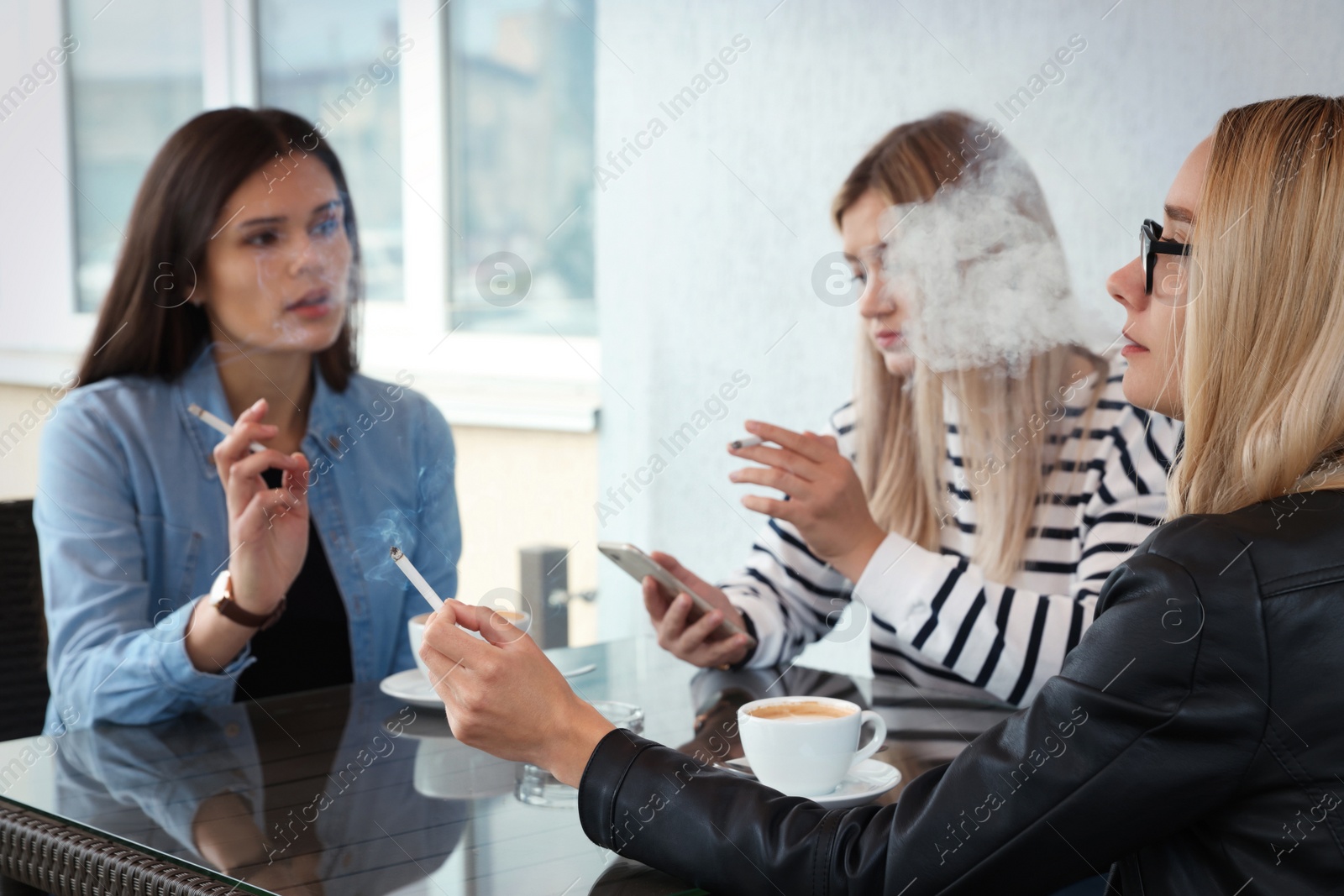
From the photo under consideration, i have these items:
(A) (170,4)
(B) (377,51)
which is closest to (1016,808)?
(B) (377,51)

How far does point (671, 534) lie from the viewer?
2.77 m

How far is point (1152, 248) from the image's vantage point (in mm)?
899

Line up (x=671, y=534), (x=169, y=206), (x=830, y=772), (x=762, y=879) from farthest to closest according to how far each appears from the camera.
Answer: (x=671, y=534) → (x=169, y=206) → (x=830, y=772) → (x=762, y=879)

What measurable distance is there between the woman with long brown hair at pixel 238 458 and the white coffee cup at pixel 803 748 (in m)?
0.66

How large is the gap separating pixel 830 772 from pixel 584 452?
197cm

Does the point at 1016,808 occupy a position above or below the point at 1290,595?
below

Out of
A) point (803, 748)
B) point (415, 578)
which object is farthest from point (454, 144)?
point (803, 748)

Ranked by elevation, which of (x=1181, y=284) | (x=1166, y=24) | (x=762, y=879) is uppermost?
(x=1166, y=24)

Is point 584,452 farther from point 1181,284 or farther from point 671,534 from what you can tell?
point 1181,284

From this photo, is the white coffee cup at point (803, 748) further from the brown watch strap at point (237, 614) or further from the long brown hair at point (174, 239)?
the long brown hair at point (174, 239)

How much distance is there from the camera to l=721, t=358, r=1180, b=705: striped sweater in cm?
141

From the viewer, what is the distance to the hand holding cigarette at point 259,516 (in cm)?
138

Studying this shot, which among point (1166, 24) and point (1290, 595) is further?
point (1166, 24)

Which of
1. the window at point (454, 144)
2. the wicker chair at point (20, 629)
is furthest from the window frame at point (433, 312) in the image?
the wicker chair at point (20, 629)
